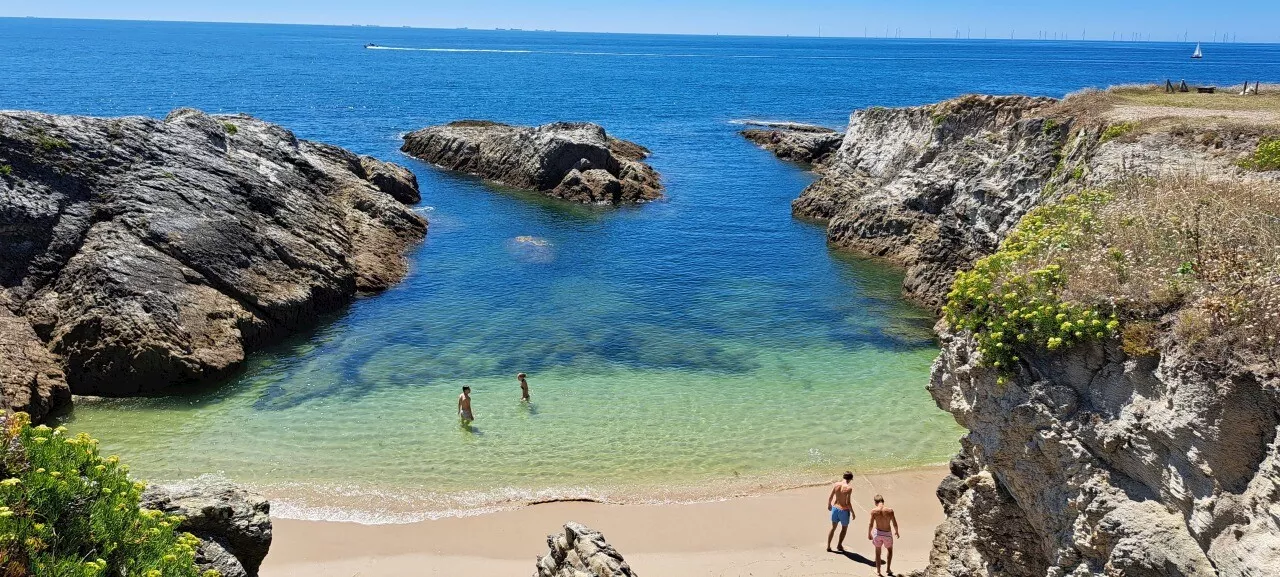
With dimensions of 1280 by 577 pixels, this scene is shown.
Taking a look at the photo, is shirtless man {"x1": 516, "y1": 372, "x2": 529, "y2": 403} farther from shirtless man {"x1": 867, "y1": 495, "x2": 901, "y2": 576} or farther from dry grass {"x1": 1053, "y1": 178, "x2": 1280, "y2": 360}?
dry grass {"x1": 1053, "y1": 178, "x2": 1280, "y2": 360}

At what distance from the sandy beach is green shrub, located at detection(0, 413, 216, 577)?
7827 millimetres

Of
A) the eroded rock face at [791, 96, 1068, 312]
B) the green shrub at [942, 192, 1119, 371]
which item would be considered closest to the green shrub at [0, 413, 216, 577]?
the green shrub at [942, 192, 1119, 371]

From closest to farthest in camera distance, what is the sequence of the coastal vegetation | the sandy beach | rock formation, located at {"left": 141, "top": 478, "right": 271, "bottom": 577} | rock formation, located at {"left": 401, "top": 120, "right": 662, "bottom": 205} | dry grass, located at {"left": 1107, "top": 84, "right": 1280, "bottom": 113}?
1. the coastal vegetation
2. rock formation, located at {"left": 141, "top": 478, "right": 271, "bottom": 577}
3. the sandy beach
4. dry grass, located at {"left": 1107, "top": 84, "right": 1280, "bottom": 113}
5. rock formation, located at {"left": 401, "top": 120, "right": 662, "bottom": 205}

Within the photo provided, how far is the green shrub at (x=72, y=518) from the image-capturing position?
8.02 metres

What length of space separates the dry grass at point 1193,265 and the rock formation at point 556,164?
41.8 metres

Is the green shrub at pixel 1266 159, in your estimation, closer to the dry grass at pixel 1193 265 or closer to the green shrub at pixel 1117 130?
the dry grass at pixel 1193 265

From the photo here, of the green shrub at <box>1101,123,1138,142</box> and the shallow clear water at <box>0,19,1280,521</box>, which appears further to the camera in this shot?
the green shrub at <box>1101,123,1138,142</box>

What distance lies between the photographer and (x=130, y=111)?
93.5 meters

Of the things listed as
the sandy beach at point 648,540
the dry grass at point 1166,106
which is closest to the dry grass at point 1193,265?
the sandy beach at point 648,540

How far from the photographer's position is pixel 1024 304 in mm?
12242

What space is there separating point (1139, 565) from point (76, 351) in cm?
2720

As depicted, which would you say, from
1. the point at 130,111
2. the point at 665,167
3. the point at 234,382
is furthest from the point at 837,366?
the point at 130,111

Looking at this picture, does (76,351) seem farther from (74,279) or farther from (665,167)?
(665,167)

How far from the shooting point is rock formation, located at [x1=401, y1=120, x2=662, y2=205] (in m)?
55.0
